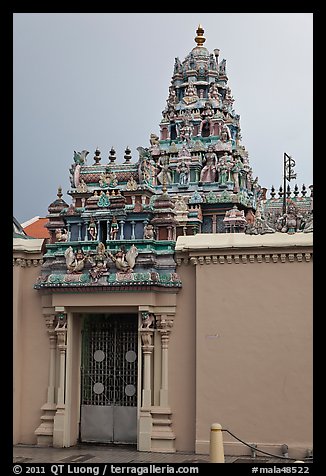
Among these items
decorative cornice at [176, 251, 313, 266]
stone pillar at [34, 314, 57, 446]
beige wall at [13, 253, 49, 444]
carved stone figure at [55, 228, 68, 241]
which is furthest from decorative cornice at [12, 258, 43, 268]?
decorative cornice at [176, 251, 313, 266]

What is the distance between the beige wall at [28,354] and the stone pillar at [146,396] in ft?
7.18

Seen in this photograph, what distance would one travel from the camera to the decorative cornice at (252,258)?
14.0m

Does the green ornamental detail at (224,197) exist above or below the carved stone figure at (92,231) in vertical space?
above

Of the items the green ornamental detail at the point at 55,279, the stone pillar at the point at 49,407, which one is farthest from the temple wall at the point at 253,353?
the green ornamental detail at the point at 55,279

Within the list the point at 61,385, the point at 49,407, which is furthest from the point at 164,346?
the point at 49,407

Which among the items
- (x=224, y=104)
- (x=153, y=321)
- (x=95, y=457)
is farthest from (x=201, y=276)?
(x=224, y=104)

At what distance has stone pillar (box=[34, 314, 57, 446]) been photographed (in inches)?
587

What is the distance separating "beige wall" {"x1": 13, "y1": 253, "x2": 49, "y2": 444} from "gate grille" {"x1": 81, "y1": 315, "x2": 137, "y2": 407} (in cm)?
87

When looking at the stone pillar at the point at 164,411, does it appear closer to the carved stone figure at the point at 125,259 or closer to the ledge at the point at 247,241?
the carved stone figure at the point at 125,259

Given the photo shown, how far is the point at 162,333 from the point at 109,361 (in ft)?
4.70
